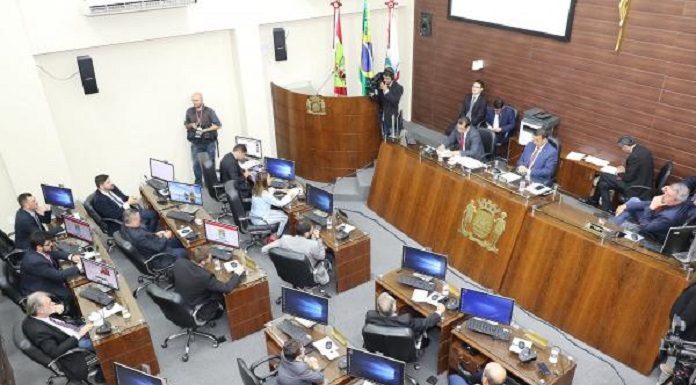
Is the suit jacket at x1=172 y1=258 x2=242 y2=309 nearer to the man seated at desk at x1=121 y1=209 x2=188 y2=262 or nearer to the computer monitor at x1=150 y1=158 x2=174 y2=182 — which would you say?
the man seated at desk at x1=121 y1=209 x2=188 y2=262

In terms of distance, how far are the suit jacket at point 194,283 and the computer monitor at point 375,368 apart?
202 centimetres

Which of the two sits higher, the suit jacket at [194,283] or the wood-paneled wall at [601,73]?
the wood-paneled wall at [601,73]

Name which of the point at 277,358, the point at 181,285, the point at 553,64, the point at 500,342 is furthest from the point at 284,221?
the point at 553,64

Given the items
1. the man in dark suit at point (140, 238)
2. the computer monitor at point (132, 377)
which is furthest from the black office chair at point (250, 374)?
the man in dark suit at point (140, 238)

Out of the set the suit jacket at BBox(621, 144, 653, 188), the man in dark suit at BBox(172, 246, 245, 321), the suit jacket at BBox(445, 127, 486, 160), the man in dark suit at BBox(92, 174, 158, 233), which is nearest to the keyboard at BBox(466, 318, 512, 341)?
the man in dark suit at BBox(172, 246, 245, 321)

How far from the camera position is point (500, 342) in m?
5.68

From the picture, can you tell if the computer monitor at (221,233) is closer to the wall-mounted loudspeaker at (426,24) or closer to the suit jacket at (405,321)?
the suit jacket at (405,321)

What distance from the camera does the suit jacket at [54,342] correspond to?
5750 millimetres

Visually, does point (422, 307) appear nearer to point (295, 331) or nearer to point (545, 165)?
point (295, 331)

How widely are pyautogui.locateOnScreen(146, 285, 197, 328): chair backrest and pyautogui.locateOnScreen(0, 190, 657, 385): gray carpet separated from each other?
532 millimetres

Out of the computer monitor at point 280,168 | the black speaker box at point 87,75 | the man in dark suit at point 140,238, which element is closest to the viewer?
the man in dark suit at point 140,238

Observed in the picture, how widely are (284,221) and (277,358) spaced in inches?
119

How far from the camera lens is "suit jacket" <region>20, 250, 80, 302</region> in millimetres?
6711

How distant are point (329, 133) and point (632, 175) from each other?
530 cm
